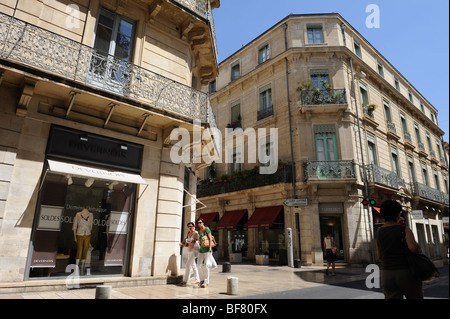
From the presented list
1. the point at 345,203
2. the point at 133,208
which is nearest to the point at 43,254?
the point at 133,208

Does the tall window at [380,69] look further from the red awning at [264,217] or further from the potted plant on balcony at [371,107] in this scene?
the red awning at [264,217]

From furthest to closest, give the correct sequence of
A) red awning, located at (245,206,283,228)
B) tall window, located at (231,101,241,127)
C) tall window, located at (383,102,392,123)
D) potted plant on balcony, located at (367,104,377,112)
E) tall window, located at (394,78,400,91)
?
tall window, located at (394,78,400,91), tall window, located at (231,101,241,127), tall window, located at (383,102,392,123), potted plant on balcony, located at (367,104,377,112), red awning, located at (245,206,283,228)

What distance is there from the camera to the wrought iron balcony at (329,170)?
15.4 meters

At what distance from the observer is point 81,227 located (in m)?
7.02

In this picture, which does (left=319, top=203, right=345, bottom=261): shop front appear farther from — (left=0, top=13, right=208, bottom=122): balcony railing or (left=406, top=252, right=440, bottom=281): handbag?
(left=406, top=252, right=440, bottom=281): handbag

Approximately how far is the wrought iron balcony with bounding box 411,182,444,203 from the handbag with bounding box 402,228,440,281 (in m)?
21.1

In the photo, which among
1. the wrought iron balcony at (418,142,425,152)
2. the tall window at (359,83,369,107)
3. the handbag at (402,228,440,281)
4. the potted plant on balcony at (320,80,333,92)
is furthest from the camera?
the wrought iron balcony at (418,142,425,152)

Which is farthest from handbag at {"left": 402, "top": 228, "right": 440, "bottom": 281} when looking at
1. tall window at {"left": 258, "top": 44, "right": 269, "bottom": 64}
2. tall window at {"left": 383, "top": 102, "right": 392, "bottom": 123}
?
tall window at {"left": 383, "top": 102, "right": 392, "bottom": 123}

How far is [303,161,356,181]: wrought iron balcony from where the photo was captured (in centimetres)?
1541

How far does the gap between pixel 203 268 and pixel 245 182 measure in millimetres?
11278

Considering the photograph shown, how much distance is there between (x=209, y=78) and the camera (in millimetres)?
12188

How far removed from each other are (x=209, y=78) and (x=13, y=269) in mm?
9468

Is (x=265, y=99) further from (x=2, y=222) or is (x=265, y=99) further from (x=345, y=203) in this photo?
(x=2, y=222)

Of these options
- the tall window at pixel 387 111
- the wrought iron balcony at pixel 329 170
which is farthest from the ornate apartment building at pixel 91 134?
the tall window at pixel 387 111
